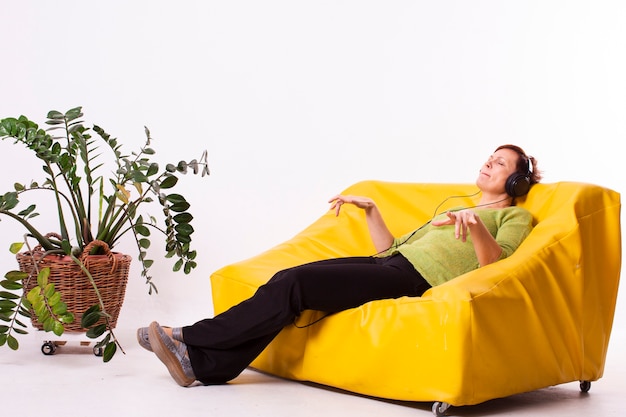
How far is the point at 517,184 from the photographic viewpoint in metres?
3.52

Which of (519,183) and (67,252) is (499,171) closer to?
(519,183)

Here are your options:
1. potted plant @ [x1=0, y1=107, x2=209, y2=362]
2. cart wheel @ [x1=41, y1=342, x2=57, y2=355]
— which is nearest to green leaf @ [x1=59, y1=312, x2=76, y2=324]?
potted plant @ [x1=0, y1=107, x2=209, y2=362]

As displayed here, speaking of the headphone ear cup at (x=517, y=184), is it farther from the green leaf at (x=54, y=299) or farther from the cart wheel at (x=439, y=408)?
the green leaf at (x=54, y=299)

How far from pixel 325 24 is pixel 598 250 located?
7.57 feet

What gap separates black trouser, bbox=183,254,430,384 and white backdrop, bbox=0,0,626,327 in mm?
1774

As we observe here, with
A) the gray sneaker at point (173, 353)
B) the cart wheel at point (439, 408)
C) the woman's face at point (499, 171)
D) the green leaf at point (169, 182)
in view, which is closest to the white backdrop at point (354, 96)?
the green leaf at point (169, 182)

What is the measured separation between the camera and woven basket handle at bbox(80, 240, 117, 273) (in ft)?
12.6

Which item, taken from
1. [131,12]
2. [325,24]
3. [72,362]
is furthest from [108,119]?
[72,362]

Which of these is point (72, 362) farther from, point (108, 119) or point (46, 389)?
point (108, 119)

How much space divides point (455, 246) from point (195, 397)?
3.45 feet

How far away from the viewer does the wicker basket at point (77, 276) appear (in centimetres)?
382

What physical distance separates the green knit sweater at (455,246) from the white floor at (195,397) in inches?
18.6

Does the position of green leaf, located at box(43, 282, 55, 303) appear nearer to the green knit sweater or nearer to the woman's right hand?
the woman's right hand

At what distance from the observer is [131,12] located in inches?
197
